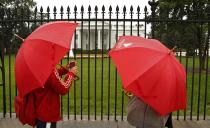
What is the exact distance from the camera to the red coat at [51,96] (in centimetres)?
506

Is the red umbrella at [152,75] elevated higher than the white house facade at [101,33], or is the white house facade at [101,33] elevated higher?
the white house facade at [101,33]

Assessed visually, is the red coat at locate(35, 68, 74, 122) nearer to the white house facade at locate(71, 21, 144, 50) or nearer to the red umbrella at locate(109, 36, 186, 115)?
the red umbrella at locate(109, 36, 186, 115)

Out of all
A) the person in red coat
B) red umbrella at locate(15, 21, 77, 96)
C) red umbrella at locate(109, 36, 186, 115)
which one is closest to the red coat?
the person in red coat

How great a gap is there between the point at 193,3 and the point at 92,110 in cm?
830

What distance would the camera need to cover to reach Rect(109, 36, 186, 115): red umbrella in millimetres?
4477

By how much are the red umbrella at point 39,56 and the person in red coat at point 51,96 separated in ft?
0.64

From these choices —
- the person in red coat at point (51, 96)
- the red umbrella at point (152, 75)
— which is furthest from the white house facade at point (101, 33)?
the red umbrella at point (152, 75)

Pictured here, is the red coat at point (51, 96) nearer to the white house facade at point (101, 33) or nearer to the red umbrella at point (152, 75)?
the red umbrella at point (152, 75)

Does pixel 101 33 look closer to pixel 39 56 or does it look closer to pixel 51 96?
pixel 51 96

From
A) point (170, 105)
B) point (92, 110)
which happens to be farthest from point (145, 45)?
point (92, 110)

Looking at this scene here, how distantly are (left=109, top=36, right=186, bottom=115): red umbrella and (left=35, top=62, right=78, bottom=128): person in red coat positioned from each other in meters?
0.76

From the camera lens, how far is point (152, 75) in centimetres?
448

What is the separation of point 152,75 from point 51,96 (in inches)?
52.9

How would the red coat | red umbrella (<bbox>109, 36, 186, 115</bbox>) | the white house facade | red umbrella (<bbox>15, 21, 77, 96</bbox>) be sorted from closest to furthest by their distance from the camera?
red umbrella (<bbox>109, 36, 186, 115</bbox>) < red umbrella (<bbox>15, 21, 77, 96</bbox>) < the red coat < the white house facade
